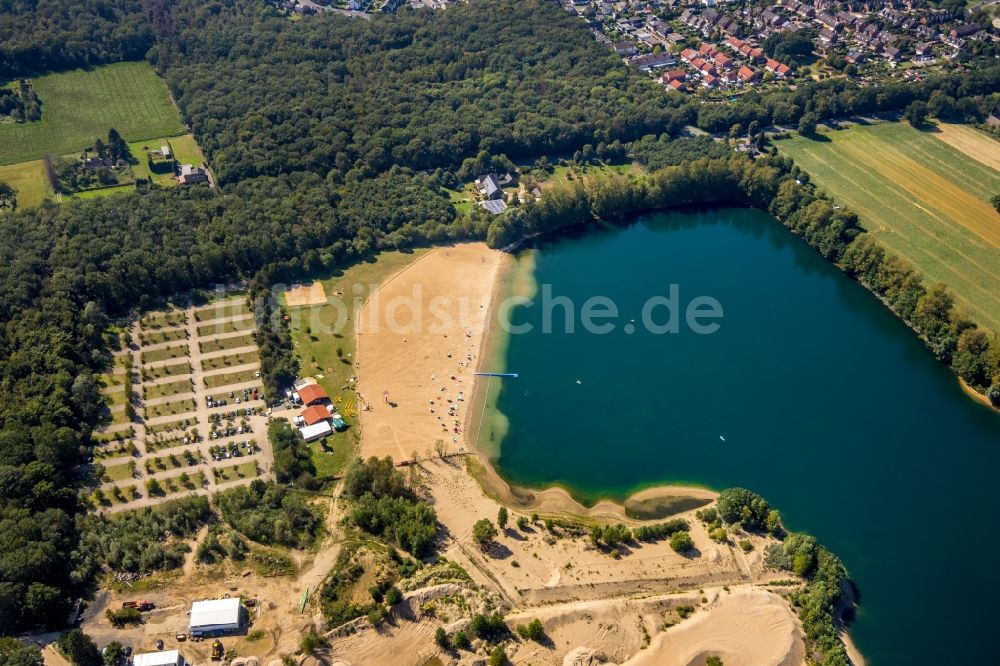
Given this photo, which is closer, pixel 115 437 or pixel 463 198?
pixel 115 437

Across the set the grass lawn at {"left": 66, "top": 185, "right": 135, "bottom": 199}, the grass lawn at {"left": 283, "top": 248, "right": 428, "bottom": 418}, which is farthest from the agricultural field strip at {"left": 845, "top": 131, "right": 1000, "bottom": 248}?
the grass lawn at {"left": 66, "top": 185, "right": 135, "bottom": 199}

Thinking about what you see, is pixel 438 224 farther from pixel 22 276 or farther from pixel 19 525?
pixel 19 525

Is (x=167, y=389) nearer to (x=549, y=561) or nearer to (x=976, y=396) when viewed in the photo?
(x=549, y=561)

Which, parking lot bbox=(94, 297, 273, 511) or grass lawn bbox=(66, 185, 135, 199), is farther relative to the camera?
grass lawn bbox=(66, 185, 135, 199)

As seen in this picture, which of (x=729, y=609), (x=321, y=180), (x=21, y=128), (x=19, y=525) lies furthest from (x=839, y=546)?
(x=21, y=128)

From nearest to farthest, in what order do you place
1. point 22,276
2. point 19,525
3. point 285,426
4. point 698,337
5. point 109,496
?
1. point 19,525
2. point 109,496
3. point 285,426
4. point 22,276
5. point 698,337

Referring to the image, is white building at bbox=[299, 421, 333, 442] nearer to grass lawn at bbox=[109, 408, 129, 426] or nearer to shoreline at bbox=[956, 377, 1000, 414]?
grass lawn at bbox=[109, 408, 129, 426]

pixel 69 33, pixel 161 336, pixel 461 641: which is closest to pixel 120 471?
pixel 161 336
